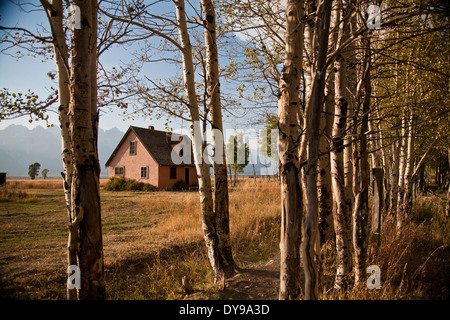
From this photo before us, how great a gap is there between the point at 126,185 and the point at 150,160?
3.69 meters

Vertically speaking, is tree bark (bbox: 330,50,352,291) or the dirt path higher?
tree bark (bbox: 330,50,352,291)

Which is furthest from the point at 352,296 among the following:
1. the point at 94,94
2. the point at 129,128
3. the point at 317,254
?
the point at 129,128

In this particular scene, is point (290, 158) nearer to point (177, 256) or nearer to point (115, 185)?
point (177, 256)

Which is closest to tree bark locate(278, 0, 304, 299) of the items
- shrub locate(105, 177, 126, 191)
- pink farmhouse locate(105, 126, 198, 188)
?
pink farmhouse locate(105, 126, 198, 188)

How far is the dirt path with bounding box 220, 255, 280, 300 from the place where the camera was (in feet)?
10.7

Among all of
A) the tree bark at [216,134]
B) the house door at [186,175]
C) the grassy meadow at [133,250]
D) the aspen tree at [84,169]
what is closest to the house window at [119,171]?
the house door at [186,175]

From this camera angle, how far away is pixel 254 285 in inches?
141

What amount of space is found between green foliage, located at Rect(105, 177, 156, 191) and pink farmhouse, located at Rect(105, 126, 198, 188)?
0.51 m

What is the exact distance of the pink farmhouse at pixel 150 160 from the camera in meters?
25.2

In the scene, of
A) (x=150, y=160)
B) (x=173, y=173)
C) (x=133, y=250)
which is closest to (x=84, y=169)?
(x=133, y=250)

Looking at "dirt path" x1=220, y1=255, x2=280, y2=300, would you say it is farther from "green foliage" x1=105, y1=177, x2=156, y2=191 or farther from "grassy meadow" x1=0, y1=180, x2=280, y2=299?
"green foliage" x1=105, y1=177, x2=156, y2=191

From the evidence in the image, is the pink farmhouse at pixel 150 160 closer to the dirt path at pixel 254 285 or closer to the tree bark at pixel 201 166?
the tree bark at pixel 201 166

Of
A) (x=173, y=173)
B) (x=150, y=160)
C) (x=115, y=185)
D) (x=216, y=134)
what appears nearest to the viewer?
(x=216, y=134)

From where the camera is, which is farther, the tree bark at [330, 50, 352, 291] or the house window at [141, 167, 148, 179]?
the house window at [141, 167, 148, 179]
